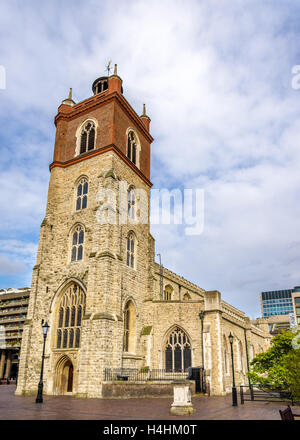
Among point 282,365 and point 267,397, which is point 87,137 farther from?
point 267,397

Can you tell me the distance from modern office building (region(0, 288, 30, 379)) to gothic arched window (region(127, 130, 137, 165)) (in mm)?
47916

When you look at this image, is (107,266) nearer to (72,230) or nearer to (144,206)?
(72,230)

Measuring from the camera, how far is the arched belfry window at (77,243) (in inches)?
1040

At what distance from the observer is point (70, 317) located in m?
25.1

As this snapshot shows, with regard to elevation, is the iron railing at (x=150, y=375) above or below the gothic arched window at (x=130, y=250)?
below

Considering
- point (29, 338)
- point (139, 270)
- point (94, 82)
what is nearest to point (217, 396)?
point (139, 270)

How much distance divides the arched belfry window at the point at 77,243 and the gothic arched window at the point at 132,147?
8526 millimetres

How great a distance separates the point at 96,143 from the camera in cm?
2961

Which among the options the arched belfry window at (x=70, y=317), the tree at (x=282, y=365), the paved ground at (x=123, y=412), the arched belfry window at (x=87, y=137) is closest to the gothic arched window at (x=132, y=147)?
the arched belfry window at (x=87, y=137)

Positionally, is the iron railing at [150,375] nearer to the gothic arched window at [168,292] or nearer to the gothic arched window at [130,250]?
the gothic arched window at [130,250]

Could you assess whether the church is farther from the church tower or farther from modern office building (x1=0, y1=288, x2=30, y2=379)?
modern office building (x1=0, y1=288, x2=30, y2=379)

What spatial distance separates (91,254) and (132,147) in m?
12.5

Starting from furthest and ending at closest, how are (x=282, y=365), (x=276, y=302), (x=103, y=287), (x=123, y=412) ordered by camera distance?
(x=276, y=302), (x=103, y=287), (x=282, y=365), (x=123, y=412)

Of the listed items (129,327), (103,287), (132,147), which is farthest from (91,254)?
(132,147)
